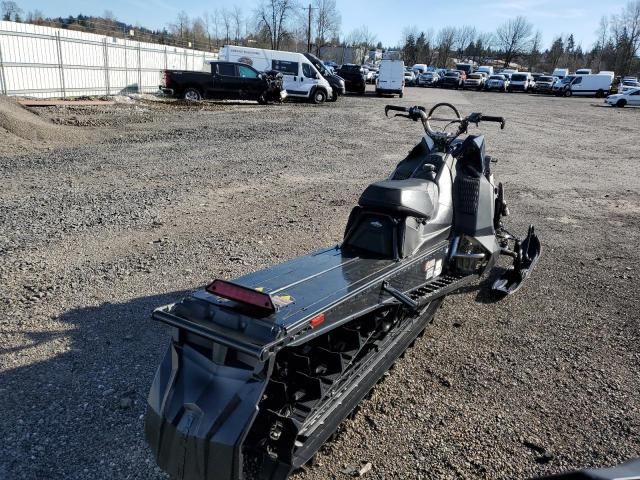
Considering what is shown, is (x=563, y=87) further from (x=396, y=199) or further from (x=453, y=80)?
(x=396, y=199)

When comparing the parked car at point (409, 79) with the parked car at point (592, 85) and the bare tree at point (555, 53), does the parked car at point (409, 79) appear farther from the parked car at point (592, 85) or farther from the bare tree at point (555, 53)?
the bare tree at point (555, 53)

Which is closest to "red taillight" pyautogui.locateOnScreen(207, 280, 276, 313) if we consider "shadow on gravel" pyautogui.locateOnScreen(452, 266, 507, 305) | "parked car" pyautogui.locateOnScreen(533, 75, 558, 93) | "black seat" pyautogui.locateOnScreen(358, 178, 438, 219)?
"black seat" pyautogui.locateOnScreen(358, 178, 438, 219)

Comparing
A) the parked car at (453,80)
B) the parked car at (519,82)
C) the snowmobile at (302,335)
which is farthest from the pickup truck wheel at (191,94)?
the parked car at (519,82)

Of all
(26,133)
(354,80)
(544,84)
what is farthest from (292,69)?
(544,84)

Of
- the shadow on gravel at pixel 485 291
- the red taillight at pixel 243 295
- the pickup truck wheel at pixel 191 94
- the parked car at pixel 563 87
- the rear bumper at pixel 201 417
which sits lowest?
the shadow on gravel at pixel 485 291

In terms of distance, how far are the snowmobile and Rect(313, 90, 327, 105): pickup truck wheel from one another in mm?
19677

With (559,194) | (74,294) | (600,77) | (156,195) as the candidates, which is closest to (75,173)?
(156,195)

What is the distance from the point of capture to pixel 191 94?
19609mm

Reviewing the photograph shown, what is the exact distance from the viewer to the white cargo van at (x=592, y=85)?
38438 mm

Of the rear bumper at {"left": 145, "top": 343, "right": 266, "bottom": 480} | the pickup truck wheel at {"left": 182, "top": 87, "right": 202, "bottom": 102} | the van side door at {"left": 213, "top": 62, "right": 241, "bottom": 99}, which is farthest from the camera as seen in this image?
the van side door at {"left": 213, "top": 62, "right": 241, "bottom": 99}

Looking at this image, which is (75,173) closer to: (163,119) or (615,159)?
(163,119)

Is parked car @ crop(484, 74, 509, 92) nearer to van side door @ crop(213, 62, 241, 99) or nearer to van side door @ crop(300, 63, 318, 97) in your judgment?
van side door @ crop(300, 63, 318, 97)

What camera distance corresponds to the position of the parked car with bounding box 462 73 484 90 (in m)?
42.0

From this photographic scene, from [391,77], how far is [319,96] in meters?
7.25
